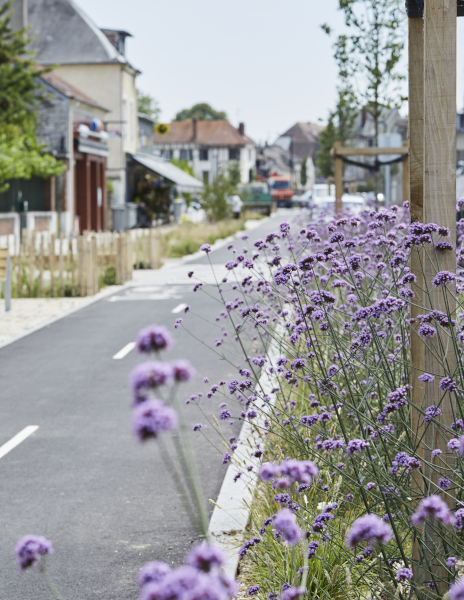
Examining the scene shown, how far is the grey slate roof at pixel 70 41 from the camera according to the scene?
44.6m

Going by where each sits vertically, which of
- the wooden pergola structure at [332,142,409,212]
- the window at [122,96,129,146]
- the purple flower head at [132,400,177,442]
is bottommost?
the purple flower head at [132,400,177,442]

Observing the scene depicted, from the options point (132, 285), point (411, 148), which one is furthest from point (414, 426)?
point (132, 285)

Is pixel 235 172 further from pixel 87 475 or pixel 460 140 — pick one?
pixel 87 475

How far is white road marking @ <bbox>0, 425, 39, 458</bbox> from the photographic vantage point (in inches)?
269

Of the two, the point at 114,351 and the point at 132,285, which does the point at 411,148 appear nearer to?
the point at 114,351

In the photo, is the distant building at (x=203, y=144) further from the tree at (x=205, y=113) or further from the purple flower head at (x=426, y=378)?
the purple flower head at (x=426, y=378)

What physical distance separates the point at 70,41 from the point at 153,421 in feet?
152

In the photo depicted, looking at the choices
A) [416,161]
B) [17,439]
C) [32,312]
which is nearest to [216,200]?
[32,312]

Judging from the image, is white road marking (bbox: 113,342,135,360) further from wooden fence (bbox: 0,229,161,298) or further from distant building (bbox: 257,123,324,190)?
distant building (bbox: 257,123,324,190)

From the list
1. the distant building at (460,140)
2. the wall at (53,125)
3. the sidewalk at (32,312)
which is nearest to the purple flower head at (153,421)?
the sidewalk at (32,312)

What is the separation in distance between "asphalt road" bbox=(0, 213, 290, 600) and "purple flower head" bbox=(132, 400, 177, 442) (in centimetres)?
45

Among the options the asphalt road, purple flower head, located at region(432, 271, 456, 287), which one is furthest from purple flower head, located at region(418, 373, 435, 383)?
the asphalt road

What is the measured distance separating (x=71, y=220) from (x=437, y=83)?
33227 millimetres

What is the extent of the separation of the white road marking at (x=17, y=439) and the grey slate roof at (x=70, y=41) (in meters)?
39.2
